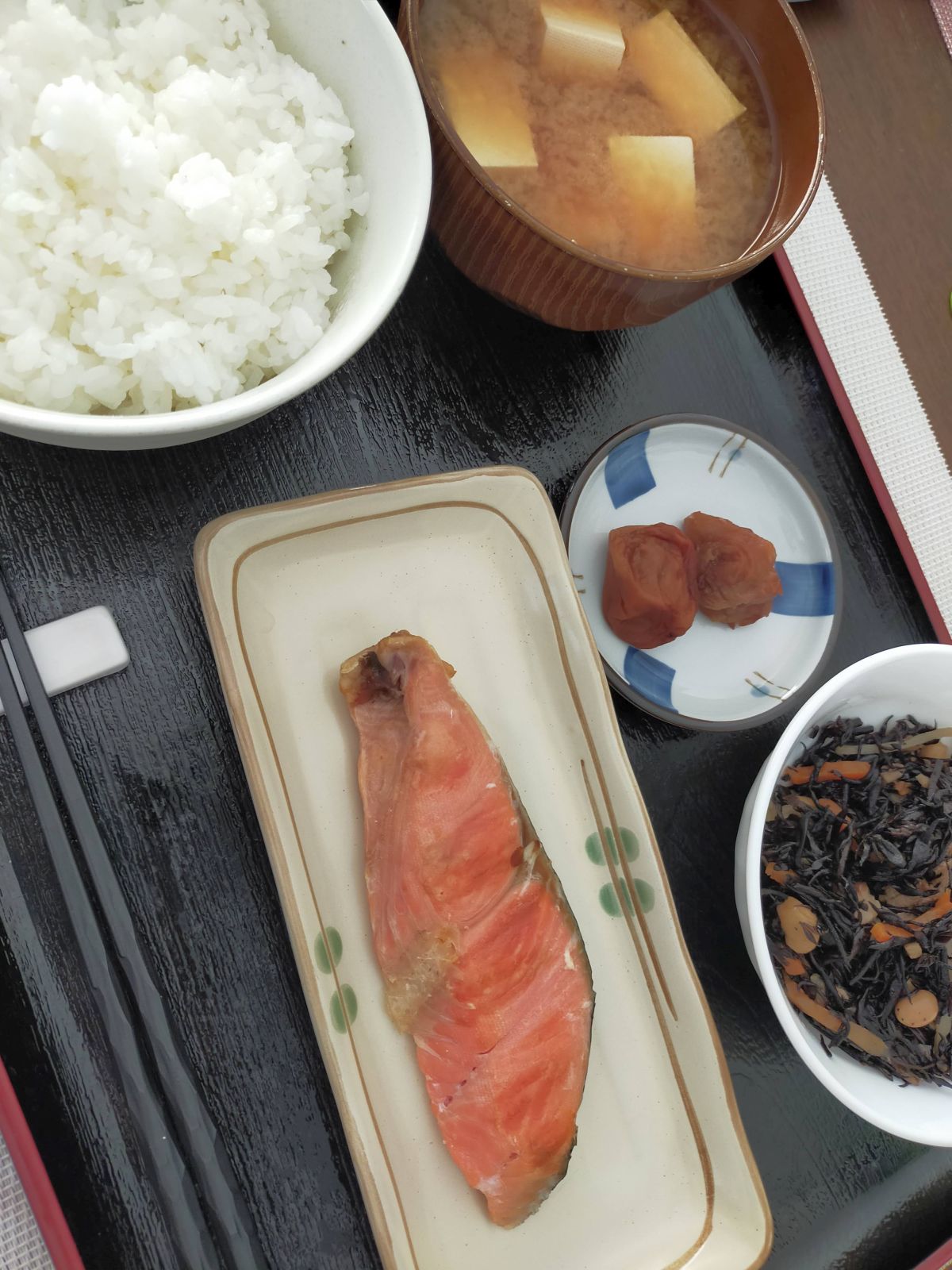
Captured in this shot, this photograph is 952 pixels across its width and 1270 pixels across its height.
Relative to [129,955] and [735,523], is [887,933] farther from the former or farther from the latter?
[129,955]

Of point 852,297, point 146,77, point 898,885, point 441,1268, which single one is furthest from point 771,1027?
point 146,77

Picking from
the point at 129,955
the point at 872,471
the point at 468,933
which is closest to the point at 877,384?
the point at 872,471

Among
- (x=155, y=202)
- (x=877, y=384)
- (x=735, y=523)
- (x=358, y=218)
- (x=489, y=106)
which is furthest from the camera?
(x=877, y=384)

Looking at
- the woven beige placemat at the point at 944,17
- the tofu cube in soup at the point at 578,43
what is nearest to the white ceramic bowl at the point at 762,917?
the tofu cube in soup at the point at 578,43

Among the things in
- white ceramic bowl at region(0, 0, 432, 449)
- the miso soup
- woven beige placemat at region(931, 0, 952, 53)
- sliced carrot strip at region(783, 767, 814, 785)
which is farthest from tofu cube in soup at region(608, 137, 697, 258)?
woven beige placemat at region(931, 0, 952, 53)

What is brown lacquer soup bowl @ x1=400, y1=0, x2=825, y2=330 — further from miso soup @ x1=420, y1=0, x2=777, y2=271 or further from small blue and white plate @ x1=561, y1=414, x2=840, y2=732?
small blue and white plate @ x1=561, y1=414, x2=840, y2=732

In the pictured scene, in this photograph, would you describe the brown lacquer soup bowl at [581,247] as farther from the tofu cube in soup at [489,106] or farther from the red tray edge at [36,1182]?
the red tray edge at [36,1182]
